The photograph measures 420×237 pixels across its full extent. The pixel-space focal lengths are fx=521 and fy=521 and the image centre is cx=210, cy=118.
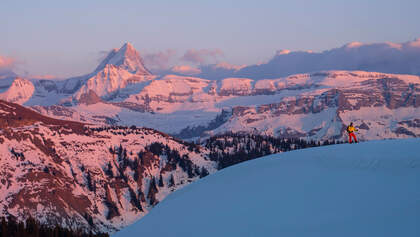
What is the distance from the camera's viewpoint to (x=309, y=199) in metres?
24.2

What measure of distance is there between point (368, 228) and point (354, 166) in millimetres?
5992

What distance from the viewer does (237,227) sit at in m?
24.0

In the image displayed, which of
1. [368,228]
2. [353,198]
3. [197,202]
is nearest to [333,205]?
[353,198]

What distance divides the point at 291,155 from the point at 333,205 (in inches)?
366

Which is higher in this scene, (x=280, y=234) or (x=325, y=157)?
(x=325, y=157)

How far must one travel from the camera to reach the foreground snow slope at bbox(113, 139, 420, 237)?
21406mm

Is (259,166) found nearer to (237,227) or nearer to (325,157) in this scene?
(325,157)

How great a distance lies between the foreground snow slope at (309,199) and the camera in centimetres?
2141

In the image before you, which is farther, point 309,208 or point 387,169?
point 387,169

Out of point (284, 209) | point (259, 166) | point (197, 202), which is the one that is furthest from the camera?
point (259, 166)

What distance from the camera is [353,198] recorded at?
76.0 ft

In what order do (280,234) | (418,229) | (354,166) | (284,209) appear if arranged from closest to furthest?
(418,229) → (280,234) → (284,209) → (354,166)

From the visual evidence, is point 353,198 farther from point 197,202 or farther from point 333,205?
point 197,202

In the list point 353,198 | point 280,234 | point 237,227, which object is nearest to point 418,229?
point 353,198
